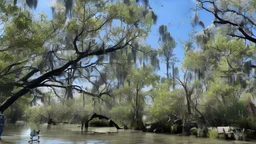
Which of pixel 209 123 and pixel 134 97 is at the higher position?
pixel 134 97

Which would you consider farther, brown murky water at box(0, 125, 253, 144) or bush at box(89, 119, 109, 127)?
bush at box(89, 119, 109, 127)

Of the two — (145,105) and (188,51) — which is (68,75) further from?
(145,105)

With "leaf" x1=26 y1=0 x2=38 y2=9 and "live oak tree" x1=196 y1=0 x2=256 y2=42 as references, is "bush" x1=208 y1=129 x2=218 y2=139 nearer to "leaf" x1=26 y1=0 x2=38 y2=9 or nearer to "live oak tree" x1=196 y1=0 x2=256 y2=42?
"live oak tree" x1=196 y1=0 x2=256 y2=42

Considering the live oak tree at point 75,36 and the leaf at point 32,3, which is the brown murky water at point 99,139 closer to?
the live oak tree at point 75,36

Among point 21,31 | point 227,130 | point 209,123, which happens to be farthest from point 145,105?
point 21,31

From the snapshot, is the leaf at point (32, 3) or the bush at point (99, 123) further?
the bush at point (99, 123)

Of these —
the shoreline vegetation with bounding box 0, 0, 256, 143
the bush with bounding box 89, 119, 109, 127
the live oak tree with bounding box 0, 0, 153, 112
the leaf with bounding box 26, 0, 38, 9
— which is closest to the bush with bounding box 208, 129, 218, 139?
the shoreline vegetation with bounding box 0, 0, 256, 143

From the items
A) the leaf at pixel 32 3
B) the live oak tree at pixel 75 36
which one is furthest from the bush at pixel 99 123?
the leaf at pixel 32 3

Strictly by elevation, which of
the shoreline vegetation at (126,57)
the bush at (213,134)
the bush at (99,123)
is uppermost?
the shoreline vegetation at (126,57)

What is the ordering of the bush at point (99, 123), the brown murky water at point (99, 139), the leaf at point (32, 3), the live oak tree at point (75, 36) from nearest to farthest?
the brown murky water at point (99, 139), the leaf at point (32, 3), the live oak tree at point (75, 36), the bush at point (99, 123)

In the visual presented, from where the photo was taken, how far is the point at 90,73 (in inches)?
888

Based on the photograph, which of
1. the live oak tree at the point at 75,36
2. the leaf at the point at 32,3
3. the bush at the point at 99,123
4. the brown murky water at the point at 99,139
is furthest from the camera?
the bush at the point at 99,123

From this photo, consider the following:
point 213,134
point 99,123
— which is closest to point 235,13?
point 213,134

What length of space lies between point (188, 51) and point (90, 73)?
12.0 metres
